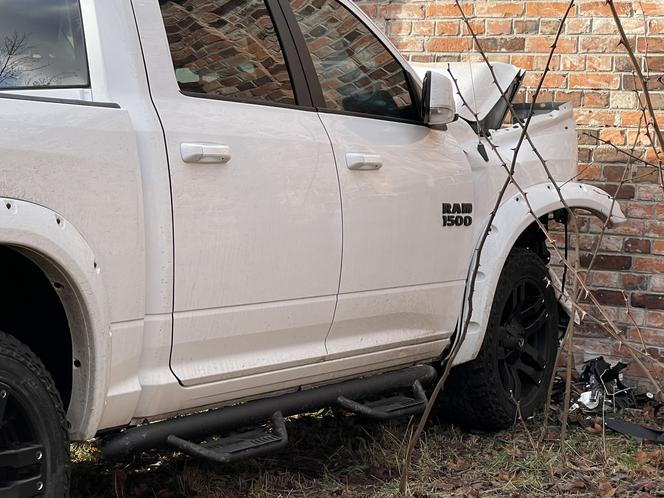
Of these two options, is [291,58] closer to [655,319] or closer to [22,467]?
[22,467]

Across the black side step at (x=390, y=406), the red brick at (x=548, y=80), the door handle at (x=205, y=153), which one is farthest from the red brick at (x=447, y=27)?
the door handle at (x=205, y=153)

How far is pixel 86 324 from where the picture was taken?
3223 mm

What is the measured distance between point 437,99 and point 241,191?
1.24m

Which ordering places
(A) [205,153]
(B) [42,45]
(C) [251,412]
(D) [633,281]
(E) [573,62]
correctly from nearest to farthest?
1. (B) [42,45]
2. (A) [205,153]
3. (C) [251,412]
4. (D) [633,281]
5. (E) [573,62]

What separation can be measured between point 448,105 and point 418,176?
33cm

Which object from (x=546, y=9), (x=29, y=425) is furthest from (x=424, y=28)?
(x=29, y=425)

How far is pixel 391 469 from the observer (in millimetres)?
4797

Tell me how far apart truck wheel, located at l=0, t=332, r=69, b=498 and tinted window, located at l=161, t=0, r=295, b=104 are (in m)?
1.08

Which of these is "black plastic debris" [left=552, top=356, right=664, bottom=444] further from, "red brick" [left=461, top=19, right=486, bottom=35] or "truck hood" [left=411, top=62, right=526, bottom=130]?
"red brick" [left=461, top=19, right=486, bottom=35]

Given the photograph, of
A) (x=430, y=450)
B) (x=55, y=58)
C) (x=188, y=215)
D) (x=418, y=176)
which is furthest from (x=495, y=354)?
(x=55, y=58)

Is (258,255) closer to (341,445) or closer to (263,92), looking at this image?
(263,92)

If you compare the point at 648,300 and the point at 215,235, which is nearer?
the point at 215,235

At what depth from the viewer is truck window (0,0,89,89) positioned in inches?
123

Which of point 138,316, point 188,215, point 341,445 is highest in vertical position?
point 188,215
